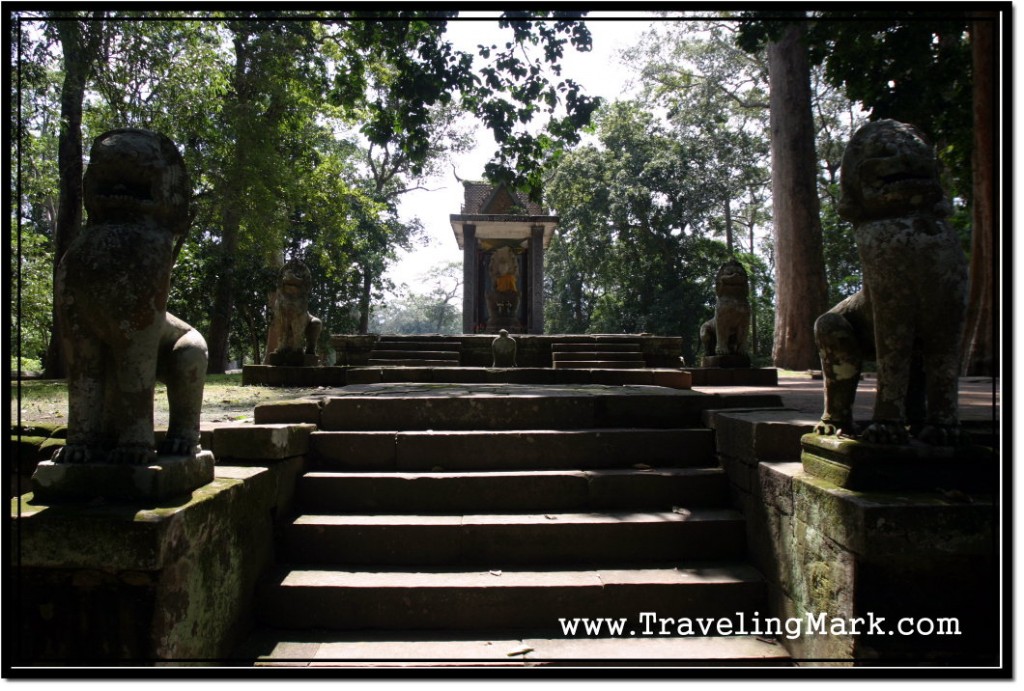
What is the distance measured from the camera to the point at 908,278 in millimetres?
2236

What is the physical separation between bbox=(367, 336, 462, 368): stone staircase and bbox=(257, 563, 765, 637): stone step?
604 cm

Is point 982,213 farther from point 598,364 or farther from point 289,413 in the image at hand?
point 289,413

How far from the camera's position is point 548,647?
246 cm

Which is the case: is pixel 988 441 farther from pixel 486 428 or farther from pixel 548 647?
pixel 486 428

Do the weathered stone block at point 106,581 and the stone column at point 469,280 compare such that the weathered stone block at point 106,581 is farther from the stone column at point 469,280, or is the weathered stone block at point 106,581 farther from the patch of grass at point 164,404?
the stone column at point 469,280

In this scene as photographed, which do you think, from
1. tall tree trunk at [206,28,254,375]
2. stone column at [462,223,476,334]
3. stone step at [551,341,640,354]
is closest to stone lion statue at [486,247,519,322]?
stone column at [462,223,476,334]

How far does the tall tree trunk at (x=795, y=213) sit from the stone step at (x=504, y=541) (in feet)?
35.2

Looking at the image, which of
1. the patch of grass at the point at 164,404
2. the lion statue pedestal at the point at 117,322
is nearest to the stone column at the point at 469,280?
the patch of grass at the point at 164,404

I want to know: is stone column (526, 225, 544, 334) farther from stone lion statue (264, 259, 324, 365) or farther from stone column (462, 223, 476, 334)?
stone lion statue (264, 259, 324, 365)

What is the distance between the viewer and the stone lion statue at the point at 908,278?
2223 millimetres

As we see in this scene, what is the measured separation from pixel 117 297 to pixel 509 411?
2333mm

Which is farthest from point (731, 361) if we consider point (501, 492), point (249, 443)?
point (249, 443)

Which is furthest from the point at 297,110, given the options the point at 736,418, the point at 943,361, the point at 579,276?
the point at 579,276

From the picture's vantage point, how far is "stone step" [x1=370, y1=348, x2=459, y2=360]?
351 inches
